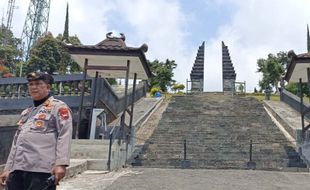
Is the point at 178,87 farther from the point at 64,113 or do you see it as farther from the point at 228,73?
the point at 64,113

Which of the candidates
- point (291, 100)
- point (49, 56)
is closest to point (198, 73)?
point (49, 56)

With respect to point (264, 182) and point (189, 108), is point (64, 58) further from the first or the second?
point (264, 182)

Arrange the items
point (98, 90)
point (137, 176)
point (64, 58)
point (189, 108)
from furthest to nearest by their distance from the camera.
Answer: point (64, 58)
point (189, 108)
point (98, 90)
point (137, 176)

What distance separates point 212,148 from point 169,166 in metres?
2.33

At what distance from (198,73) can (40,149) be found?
1256 inches

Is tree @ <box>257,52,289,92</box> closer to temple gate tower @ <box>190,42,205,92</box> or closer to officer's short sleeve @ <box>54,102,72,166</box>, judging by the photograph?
temple gate tower @ <box>190,42,205,92</box>

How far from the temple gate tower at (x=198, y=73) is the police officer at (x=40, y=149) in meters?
30.4

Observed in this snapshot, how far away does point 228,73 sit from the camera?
111 ft

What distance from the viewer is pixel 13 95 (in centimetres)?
1648

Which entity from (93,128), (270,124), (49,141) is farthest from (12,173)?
(270,124)

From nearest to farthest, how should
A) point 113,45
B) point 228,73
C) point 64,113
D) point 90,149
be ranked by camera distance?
point 64,113 → point 90,149 → point 113,45 → point 228,73

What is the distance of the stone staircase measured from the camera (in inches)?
475

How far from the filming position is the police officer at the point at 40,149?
3254 millimetres

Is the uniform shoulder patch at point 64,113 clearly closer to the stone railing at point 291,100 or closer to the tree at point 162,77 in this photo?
the stone railing at point 291,100
